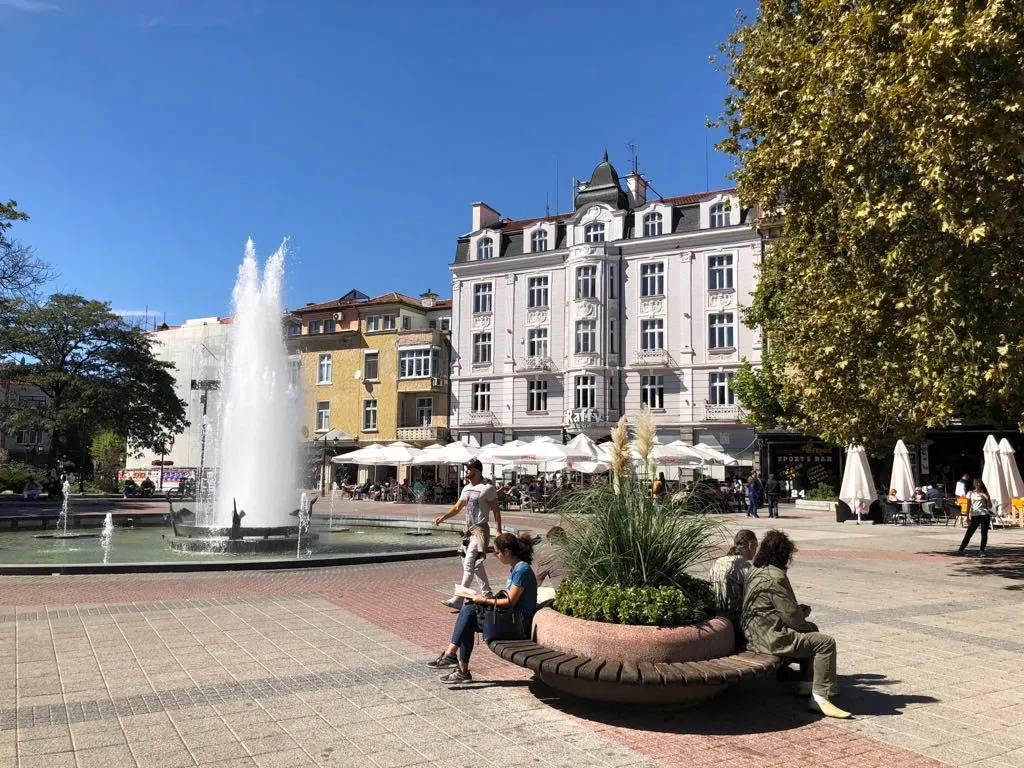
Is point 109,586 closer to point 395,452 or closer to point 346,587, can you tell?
point 346,587

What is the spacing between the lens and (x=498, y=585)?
11742 mm

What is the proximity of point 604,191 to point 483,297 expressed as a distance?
10.3 m

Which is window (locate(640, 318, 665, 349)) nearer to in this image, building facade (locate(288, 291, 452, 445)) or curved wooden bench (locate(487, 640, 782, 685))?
building facade (locate(288, 291, 452, 445))

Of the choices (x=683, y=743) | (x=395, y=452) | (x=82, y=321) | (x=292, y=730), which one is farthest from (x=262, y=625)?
(x=82, y=321)

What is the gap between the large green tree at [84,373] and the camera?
4300cm

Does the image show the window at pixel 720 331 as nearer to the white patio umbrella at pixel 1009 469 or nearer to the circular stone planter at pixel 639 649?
the white patio umbrella at pixel 1009 469

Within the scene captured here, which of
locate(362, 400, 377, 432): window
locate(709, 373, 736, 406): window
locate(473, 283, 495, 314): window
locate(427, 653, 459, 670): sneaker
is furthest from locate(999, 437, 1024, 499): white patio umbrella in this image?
locate(362, 400, 377, 432): window

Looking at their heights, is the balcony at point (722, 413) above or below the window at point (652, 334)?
below

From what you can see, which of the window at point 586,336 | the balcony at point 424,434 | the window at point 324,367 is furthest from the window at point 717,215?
the window at point 324,367

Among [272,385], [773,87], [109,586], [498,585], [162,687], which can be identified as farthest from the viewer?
[272,385]

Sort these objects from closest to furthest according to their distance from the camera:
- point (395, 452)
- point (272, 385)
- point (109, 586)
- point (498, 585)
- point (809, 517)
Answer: point (109, 586), point (498, 585), point (272, 385), point (809, 517), point (395, 452)

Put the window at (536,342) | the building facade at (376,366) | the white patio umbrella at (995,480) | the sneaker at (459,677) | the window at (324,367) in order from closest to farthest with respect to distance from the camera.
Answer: the sneaker at (459,677) → the white patio umbrella at (995,480) → the window at (536,342) → the building facade at (376,366) → the window at (324,367)

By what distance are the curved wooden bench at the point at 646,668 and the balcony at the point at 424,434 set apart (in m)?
45.9

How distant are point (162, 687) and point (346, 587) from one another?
205 inches
